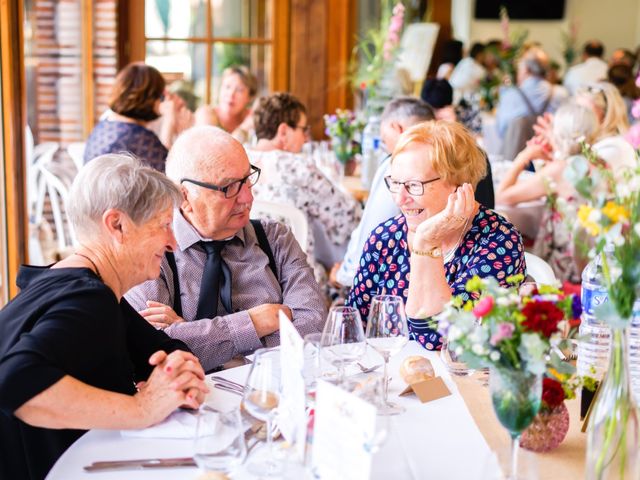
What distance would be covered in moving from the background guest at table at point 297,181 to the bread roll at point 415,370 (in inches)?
70.1

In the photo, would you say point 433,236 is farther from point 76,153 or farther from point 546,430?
point 76,153

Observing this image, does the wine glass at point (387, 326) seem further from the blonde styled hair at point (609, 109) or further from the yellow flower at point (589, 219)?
the blonde styled hair at point (609, 109)

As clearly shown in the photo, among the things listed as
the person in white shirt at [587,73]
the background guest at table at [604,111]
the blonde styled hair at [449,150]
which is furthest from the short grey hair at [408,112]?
the person in white shirt at [587,73]

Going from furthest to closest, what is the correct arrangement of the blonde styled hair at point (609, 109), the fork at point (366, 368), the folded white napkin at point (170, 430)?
the blonde styled hair at point (609, 109)
the fork at point (366, 368)
the folded white napkin at point (170, 430)

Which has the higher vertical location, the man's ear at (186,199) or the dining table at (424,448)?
the man's ear at (186,199)

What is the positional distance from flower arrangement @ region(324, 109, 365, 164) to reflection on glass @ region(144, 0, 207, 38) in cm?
168

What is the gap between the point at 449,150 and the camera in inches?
96.3

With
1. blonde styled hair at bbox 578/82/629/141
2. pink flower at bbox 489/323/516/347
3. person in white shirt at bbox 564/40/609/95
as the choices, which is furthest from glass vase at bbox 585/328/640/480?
person in white shirt at bbox 564/40/609/95

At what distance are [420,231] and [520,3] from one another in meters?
11.5

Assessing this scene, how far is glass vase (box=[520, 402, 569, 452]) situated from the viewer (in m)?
1.56

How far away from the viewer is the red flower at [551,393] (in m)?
1.56

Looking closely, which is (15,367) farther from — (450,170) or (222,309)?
(450,170)

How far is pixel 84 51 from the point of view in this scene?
552cm

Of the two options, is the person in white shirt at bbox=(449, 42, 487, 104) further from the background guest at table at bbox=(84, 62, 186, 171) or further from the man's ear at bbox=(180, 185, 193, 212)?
the man's ear at bbox=(180, 185, 193, 212)
